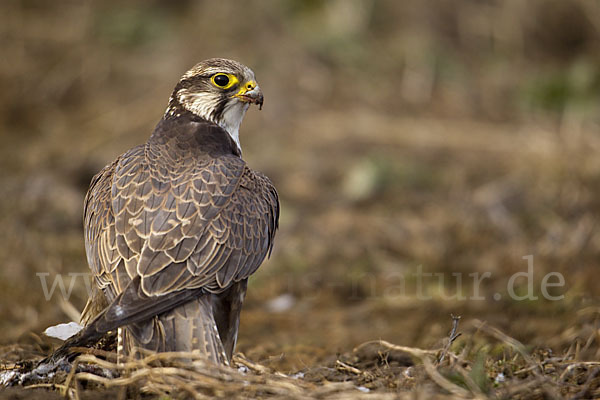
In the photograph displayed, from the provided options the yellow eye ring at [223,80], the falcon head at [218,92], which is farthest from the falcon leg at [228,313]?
the yellow eye ring at [223,80]

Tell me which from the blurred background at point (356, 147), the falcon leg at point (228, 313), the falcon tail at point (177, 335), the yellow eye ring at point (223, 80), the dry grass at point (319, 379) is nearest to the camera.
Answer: the dry grass at point (319, 379)

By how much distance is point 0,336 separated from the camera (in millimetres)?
5164

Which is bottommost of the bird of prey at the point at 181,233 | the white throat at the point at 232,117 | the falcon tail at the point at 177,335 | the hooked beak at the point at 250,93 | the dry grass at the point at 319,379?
the dry grass at the point at 319,379

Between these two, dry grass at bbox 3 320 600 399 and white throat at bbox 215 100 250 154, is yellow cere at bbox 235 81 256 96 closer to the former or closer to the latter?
white throat at bbox 215 100 250 154

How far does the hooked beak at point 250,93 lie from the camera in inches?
186

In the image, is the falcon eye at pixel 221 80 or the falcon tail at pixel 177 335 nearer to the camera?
the falcon tail at pixel 177 335

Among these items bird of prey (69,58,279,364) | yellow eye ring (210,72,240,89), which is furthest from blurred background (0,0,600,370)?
yellow eye ring (210,72,240,89)

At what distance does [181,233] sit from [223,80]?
1.31m

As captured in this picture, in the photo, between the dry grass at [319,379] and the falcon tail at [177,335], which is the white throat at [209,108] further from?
the dry grass at [319,379]

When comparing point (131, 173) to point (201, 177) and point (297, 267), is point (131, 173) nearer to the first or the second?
point (201, 177)

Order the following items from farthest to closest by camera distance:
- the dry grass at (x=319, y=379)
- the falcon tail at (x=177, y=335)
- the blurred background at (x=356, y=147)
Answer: the blurred background at (x=356, y=147)
the falcon tail at (x=177, y=335)
the dry grass at (x=319, y=379)

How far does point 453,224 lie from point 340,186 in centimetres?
171

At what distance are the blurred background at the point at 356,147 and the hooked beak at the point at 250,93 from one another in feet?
5.37

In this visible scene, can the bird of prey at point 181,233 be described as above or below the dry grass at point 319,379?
above
